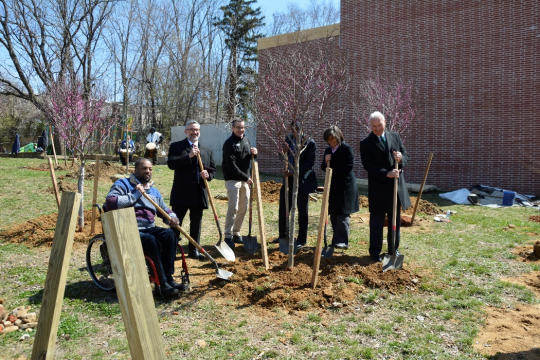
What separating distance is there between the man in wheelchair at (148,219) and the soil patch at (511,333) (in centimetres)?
297

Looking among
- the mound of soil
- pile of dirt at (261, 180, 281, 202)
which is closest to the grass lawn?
the mound of soil

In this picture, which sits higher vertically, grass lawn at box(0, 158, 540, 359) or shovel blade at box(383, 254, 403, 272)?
shovel blade at box(383, 254, 403, 272)

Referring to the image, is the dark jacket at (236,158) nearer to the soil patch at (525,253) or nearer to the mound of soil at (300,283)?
the mound of soil at (300,283)

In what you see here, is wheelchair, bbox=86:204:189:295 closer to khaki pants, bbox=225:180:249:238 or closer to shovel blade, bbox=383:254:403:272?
khaki pants, bbox=225:180:249:238

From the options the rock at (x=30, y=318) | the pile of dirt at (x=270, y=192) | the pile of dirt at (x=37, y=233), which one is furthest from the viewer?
the pile of dirt at (x=270, y=192)

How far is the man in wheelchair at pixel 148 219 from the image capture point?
4266mm

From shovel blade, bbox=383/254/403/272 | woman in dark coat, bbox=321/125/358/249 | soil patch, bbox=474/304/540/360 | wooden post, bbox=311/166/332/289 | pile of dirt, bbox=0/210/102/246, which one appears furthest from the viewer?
pile of dirt, bbox=0/210/102/246

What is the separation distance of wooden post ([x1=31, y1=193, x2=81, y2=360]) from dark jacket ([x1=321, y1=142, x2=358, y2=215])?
4.21 m

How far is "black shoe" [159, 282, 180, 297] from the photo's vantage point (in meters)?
4.28

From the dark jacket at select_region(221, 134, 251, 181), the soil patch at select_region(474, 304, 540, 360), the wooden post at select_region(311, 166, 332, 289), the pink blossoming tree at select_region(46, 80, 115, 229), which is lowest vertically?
the soil patch at select_region(474, 304, 540, 360)

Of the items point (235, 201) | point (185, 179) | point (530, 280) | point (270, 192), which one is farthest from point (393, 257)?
point (270, 192)

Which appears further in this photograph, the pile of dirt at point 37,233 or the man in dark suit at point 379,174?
the pile of dirt at point 37,233

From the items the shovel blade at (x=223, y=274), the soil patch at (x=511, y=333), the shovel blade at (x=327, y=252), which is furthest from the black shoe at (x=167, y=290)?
the soil patch at (x=511, y=333)

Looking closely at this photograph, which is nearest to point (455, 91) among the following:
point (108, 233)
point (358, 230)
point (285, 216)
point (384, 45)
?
point (384, 45)
